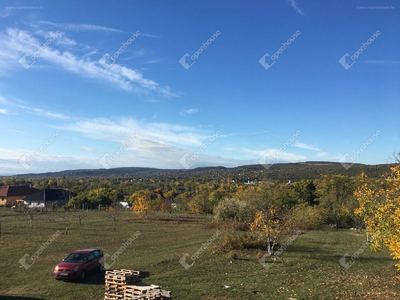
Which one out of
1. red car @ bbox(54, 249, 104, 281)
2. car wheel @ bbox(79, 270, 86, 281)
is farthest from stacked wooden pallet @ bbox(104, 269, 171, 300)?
car wheel @ bbox(79, 270, 86, 281)

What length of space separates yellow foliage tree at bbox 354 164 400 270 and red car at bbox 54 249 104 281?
14.4 metres

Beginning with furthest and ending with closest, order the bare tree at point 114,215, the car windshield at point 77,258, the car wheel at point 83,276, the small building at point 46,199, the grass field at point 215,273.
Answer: the small building at point 46,199 → the bare tree at point 114,215 → the car windshield at point 77,258 → the car wheel at point 83,276 → the grass field at point 215,273

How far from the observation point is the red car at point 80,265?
16.3m

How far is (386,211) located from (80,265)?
15192mm

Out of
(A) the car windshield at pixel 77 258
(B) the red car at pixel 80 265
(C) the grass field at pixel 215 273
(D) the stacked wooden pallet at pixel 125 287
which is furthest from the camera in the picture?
(A) the car windshield at pixel 77 258

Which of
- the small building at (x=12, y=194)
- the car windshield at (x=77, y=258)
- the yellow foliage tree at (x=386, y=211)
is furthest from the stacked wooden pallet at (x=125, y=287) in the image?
the small building at (x=12, y=194)

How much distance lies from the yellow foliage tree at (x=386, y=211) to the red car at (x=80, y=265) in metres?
14.4

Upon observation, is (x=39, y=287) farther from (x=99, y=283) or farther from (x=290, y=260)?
(x=290, y=260)

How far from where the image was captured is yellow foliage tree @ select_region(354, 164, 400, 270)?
1284 cm

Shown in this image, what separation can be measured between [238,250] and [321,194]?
138 ft

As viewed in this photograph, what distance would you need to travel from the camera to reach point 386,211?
13.9 meters

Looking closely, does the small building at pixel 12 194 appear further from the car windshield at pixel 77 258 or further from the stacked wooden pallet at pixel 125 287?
the stacked wooden pallet at pixel 125 287

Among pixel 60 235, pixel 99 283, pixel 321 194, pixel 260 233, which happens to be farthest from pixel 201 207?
pixel 99 283

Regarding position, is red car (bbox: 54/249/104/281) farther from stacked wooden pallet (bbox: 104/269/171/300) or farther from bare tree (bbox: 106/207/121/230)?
bare tree (bbox: 106/207/121/230)
